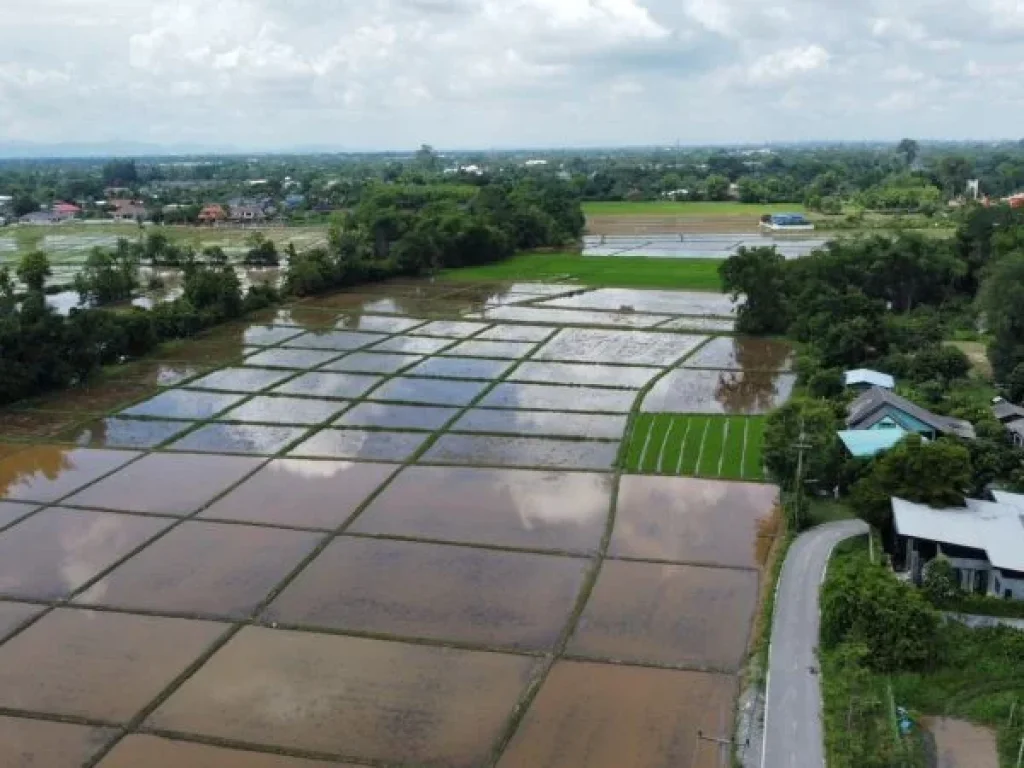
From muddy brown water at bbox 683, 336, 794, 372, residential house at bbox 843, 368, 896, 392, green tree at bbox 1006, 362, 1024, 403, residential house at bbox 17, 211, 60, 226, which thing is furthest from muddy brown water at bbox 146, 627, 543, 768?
residential house at bbox 17, 211, 60, 226

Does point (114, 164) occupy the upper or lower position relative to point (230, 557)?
upper

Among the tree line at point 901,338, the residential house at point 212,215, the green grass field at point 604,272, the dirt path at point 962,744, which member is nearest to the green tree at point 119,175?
the residential house at point 212,215

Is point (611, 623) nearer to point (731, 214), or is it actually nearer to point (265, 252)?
point (265, 252)

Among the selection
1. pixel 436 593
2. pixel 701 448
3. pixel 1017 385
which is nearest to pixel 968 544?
pixel 701 448

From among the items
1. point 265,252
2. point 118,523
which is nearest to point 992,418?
point 118,523

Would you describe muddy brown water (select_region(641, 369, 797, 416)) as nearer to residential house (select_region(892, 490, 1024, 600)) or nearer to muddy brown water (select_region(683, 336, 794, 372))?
muddy brown water (select_region(683, 336, 794, 372))
